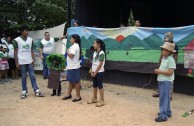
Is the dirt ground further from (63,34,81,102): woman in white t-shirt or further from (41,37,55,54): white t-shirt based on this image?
(41,37,55,54): white t-shirt

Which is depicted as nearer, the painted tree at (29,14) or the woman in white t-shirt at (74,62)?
the woman in white t-shirt at (74,62)

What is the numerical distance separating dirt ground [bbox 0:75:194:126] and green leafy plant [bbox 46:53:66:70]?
2.54ft

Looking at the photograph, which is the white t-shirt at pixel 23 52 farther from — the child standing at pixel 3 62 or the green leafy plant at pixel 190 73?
the green leafy plant at pixel 190 73

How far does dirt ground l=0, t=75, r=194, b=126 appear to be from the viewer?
6.19 meters

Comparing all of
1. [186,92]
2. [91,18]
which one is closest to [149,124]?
[186,92]

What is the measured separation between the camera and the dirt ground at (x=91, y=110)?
20.3 feet

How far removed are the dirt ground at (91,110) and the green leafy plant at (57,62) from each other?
2.54 feet

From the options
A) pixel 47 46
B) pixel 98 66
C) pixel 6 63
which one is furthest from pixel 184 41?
pixel 6 63

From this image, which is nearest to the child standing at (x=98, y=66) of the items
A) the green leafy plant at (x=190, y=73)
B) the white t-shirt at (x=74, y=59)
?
the white t-shirt at (x=74, y=59)

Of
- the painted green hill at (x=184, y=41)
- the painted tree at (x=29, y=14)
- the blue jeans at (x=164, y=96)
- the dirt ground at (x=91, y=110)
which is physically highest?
the painted tree at (x=29, y=14)

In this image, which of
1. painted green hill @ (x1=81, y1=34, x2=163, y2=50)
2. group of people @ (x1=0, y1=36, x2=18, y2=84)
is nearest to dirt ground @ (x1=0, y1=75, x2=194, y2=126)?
painted green hill @ (x1=81, y1=34, x2=163, y2=50)

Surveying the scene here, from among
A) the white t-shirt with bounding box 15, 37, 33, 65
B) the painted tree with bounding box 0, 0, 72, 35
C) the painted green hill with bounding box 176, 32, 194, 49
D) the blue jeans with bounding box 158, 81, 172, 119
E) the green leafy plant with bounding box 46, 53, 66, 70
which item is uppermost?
the painted tree with bounding box 0, 0, 72, 35

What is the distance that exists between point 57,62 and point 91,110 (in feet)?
7.21

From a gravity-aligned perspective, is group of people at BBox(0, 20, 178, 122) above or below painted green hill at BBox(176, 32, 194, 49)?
below
